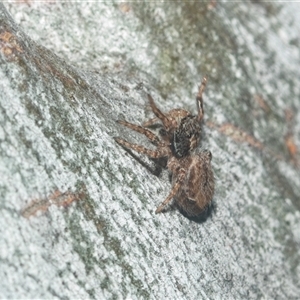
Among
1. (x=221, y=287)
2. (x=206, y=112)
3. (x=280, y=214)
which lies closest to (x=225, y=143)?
(x=206, y=112)

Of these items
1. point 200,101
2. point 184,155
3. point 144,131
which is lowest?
point 184,155

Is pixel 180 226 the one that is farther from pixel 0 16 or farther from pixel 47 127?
pixel 0 16

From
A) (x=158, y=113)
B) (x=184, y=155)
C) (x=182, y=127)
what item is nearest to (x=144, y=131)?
Result: (x=158, y=113)

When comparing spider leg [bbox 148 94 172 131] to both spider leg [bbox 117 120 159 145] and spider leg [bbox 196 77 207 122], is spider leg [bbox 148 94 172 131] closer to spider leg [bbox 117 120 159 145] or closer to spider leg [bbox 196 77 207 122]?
spider leg [bbox 117 120 159 145]

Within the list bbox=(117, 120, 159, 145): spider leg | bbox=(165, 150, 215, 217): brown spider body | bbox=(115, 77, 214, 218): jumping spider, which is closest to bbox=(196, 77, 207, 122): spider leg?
bbox=(115, 77, 214, 218): jumping spider

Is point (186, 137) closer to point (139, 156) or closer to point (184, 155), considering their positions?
point (184, 155)

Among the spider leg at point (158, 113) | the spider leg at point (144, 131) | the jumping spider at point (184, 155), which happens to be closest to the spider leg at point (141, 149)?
the jumping spider at point (184, 155)
